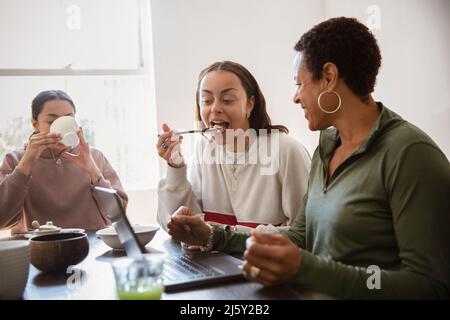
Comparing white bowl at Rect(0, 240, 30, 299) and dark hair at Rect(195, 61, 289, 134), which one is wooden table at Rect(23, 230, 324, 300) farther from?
dark hair at Rect(195, 61, 289, 134)

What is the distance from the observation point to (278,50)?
10.7 feet

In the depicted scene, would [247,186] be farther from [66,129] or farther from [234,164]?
[66,129]

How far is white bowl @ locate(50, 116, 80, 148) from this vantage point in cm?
204

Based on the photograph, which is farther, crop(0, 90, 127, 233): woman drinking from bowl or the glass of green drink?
crop(0, 90, 127, 233): woman drinking from bowl

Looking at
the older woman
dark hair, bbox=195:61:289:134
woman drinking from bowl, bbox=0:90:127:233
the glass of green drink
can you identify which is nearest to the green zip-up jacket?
the older woman

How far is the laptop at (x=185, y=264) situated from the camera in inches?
36.8

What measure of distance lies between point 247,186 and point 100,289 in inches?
37.4

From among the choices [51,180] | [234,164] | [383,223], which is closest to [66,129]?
[51,180]

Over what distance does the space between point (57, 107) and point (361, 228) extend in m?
1.61

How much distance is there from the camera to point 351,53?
120cm

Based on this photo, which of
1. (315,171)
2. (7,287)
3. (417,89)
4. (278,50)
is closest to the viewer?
(7,287)
